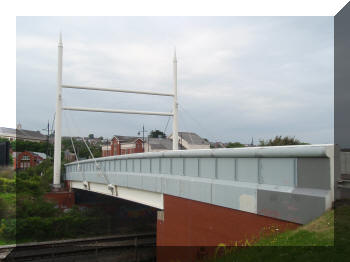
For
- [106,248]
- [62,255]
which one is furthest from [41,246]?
[106,248]

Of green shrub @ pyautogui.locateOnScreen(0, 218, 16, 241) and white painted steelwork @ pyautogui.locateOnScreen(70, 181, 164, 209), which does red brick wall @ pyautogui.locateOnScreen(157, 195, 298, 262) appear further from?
green shrub @ pyautogui.locateOnScreen(0, 218, 16, 241)

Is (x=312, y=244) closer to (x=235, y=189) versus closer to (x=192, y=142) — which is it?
(x=235, y=189)

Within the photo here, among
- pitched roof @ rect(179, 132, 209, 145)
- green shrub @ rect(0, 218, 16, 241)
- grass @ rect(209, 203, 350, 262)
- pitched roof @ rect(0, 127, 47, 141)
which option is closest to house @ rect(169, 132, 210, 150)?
pitched roof @ rect(179, 132, 209, 145)

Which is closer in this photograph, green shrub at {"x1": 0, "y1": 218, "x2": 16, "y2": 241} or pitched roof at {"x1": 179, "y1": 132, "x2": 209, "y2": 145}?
green shrub at {"x1": 0, "y1": 218, "x2": 16, "y2": 241}

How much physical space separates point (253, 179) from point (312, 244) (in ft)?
10.2

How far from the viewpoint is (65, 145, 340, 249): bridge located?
7.51m

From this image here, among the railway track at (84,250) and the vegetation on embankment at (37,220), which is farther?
the vegetation on embankment at (37,220)

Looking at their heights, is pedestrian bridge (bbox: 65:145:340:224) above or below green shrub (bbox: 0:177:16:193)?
above

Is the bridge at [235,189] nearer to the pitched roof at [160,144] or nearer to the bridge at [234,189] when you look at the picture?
the bridge at [234,189]

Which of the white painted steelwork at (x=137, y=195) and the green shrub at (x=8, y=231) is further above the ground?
the white painted steelwork at (x=137, y=195)

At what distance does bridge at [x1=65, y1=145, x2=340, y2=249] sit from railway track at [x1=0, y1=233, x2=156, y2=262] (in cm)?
656

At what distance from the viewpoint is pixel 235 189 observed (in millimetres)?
9617

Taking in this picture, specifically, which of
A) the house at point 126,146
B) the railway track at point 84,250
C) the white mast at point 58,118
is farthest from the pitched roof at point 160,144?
the railway track at point 84,250

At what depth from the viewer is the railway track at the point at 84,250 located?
2005cm
